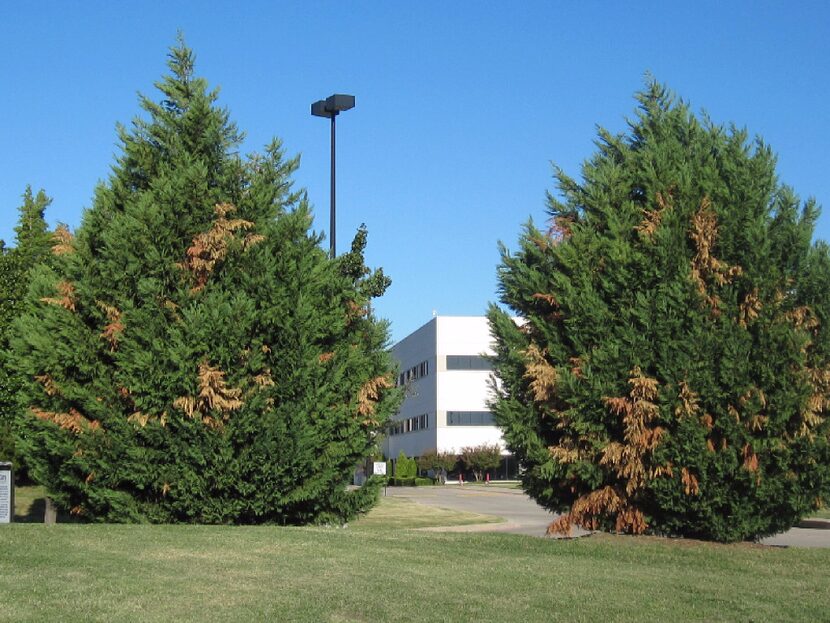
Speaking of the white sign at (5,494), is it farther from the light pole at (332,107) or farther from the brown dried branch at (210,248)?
the light pole at (332,107)

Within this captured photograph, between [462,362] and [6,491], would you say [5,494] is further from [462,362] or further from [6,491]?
[462,362]

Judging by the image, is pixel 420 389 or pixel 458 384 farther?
pixel 420 389

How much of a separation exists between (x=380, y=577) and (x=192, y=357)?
17.8 feet

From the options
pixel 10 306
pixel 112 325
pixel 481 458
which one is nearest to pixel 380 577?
pixel 112 325

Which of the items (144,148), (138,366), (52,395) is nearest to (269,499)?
(138,366)

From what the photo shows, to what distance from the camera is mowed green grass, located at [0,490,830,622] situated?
7595 millimetres

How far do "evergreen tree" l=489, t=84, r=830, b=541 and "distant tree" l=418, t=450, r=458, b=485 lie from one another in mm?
59024

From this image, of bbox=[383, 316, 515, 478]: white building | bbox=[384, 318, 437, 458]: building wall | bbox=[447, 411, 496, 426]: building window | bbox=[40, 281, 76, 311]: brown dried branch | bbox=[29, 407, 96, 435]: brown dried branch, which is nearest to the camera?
bbox=[29, 407, 96, 435]: brown dried branch

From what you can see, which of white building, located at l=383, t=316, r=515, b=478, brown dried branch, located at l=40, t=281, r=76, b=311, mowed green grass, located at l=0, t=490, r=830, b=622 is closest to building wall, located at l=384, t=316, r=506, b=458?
white building, located at l=383, t=316, r=515, b=478

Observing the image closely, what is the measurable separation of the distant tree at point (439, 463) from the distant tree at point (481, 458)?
106 cm

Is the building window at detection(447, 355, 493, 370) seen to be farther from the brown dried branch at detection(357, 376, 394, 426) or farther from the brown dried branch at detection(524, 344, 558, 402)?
the brown dried branch at detection(524, 344, 558, 402)

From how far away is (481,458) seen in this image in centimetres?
7150

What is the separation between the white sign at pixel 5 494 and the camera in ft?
50.3

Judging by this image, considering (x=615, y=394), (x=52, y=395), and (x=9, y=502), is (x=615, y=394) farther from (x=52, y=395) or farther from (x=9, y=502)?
(x=9, y=502)
